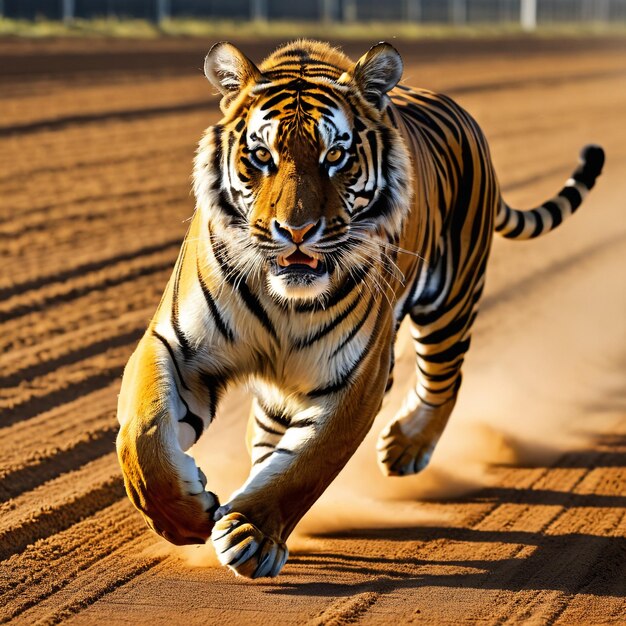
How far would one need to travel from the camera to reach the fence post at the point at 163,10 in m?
21.8

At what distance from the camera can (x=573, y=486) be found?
17.1 feet

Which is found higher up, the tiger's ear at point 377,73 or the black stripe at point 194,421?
the tiger's ear at point 377,73

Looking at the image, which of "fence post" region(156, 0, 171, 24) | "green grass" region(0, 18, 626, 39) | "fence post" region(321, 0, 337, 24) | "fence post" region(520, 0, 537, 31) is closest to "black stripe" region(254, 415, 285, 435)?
"green grass" region(0, 18, 626, 39)

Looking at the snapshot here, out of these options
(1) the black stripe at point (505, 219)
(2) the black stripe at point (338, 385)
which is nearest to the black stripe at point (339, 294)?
(2) the black stripe at point (338, 385)

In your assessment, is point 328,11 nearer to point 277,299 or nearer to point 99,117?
point 99,117

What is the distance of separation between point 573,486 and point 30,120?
27.4 feet

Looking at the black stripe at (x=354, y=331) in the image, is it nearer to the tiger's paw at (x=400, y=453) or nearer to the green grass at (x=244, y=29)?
the tiger's paw at (x=400, y=453)

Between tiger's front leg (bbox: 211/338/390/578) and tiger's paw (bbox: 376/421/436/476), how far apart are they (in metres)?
1.04

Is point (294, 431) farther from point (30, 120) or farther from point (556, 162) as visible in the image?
point (556, 162)

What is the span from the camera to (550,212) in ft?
18.5

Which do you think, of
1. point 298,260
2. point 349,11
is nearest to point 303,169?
point 298,260

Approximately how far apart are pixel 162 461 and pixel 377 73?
4.19ft

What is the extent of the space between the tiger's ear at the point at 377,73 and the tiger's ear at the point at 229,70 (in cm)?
27

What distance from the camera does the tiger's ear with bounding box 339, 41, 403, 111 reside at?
150 inches
